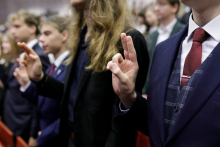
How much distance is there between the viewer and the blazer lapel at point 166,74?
81 cm

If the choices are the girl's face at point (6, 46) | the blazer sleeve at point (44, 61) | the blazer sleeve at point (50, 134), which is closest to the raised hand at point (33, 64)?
the blazer sleeve at point (50, 134)

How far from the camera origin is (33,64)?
1586mm

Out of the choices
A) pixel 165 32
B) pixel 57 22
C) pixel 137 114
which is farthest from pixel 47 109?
pixel 165 32

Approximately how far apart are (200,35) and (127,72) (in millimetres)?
323

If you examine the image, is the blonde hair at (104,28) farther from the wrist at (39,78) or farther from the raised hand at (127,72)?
the wrist at (39,78)

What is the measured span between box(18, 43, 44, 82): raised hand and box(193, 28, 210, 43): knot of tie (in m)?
1.14

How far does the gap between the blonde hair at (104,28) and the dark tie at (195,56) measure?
17.8 inches

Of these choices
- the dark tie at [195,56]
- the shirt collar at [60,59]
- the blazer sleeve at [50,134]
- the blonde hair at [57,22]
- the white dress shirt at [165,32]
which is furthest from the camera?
the white dress shirt at [165,32]

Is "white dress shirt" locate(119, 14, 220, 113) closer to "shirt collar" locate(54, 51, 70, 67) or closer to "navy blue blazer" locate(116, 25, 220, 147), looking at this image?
"navy blue blazer" locate(116, 25, 220, 147)

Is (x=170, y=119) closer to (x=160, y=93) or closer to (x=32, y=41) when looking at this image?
(x=160, y=93)

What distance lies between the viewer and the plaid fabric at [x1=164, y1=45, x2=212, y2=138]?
2.38 ft

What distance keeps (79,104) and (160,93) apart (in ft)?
1.87

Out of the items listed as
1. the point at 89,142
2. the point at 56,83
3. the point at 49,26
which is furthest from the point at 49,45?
the point at 89,142

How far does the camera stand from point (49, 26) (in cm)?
226
